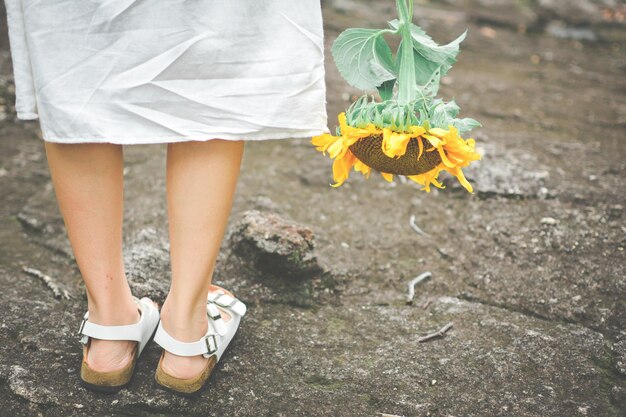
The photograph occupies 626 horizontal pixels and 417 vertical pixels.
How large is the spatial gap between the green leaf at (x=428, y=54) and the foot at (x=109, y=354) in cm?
76

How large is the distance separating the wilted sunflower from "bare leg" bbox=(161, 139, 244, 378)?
179 millimetres

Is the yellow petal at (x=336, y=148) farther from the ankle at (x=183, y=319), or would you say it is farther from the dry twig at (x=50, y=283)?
the dry twig at (x=50, y=283)

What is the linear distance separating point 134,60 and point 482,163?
5.21 feet

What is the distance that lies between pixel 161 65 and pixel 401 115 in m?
0.40

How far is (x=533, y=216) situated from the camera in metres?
1.99

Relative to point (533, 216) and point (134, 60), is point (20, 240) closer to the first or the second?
point (134, 60)

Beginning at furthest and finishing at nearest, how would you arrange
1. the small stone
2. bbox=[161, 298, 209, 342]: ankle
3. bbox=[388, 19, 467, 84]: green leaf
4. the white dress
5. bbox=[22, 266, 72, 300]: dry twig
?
the small stone < bbox=[22, 266, 72, 300]: dry twig < bbox=[161, 298, 209, 342]: ankle < bbox=[388, 19, 467, 84]: green leaf < the white dress

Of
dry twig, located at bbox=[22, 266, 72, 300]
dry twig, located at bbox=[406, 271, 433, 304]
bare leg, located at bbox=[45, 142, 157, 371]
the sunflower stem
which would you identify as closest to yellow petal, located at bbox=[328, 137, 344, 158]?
the sunflower stem

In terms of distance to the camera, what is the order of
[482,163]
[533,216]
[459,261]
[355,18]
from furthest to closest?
[355,18]
[482,163]
[533,216]
[459,261]

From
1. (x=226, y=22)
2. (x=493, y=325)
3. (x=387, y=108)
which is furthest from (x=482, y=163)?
(x=226, y=22)

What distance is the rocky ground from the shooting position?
1253mm

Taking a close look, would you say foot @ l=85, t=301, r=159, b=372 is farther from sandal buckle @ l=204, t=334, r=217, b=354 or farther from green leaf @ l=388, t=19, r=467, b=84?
green leaf @ l=388, t=19, r=467, b=84

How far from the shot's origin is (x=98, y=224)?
1.14 m

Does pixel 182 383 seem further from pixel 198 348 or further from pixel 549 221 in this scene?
pixel 549 221
